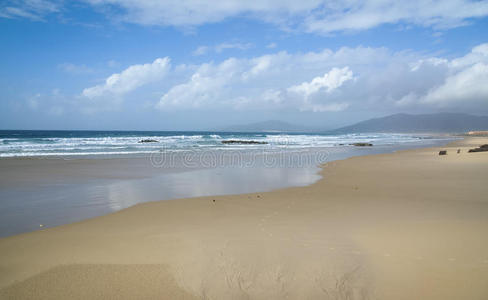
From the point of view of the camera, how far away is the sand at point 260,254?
9.71ft

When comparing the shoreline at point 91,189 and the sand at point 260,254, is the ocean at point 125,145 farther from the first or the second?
the sand at point 260,254

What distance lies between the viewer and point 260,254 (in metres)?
3.70

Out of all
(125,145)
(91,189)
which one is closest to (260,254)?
(91,189)

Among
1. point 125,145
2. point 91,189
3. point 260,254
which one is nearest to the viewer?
point 260,254

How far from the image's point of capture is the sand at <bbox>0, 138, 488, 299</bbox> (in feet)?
9.71

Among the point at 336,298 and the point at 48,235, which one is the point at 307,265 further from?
the point at 48,235

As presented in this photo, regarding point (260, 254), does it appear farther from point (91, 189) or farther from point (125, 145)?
point (125, 145)

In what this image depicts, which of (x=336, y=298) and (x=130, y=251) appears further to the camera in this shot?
(x=130, y=251)

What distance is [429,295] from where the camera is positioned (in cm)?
285

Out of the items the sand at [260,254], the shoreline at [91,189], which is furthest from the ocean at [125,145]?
the sand at [260,254]

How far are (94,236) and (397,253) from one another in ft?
14.0

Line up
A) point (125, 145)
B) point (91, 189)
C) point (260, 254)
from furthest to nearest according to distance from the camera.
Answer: point (125, 145), point (91, 189), point (260, 254)

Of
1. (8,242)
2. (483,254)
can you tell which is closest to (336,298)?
(483,254)

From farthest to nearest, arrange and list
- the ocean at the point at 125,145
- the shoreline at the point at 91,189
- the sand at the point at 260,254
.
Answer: the ocean at the point at 125,145
the shoreline at the point at 91,189
the sand at the point at 260,254
